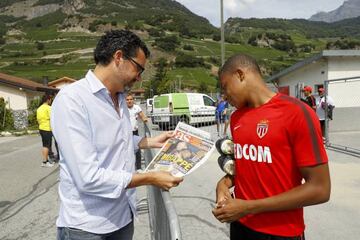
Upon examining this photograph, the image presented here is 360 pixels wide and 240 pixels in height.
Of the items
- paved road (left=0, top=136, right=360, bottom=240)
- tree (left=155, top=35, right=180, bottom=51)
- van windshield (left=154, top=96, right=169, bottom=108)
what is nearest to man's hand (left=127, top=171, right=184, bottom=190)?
paved road (left=0, top=136, right=360, bottom=240)

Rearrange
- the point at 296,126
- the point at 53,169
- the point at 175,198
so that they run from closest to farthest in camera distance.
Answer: the point at 296,126 → the point at 175,198 → the point at 53,169

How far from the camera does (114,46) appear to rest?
6.97ft

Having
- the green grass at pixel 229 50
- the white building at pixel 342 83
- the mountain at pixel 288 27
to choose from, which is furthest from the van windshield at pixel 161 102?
the mountain at pixel 288 27

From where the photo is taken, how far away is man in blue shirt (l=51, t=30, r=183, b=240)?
192cm

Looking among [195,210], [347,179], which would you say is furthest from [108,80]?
[347,179]

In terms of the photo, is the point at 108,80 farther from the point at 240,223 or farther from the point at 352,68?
the point at 352,68

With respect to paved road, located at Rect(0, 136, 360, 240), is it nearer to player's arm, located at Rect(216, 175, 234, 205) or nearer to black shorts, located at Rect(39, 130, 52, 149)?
black shorts, located at Rect(39, 130, 52, 149)

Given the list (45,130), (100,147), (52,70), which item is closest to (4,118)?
(45,130)

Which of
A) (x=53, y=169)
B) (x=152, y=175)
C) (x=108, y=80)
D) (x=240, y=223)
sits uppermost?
(x=108, y=80)

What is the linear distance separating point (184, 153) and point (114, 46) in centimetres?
76

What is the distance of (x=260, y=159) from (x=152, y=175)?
1.87ft

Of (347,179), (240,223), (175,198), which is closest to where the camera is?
(240,223)

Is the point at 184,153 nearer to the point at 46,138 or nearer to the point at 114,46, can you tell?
the point at 114,46

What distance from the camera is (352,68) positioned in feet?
55.2
